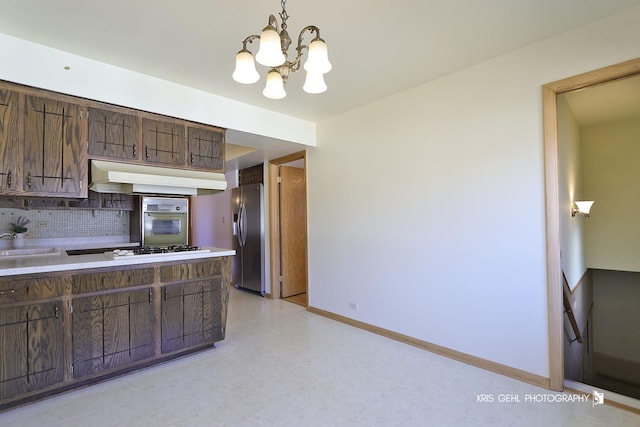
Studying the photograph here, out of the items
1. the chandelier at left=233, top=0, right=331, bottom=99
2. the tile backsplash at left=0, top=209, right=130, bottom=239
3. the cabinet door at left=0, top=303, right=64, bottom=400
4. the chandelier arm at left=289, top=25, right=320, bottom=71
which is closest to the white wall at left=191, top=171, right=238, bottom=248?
the tile backsplash at left=0, top=209, right=130, bottom=239

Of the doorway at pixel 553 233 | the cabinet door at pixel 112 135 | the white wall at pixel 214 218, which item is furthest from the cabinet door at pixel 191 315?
the white wall at pixel 214 218

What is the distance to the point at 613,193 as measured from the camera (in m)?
4.87

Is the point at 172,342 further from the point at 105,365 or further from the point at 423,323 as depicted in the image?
the point at 423,323

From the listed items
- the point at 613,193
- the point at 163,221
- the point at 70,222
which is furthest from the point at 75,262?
the point at 613,193

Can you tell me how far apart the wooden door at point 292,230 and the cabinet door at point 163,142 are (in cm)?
206

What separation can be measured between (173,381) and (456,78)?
3505 millimetres

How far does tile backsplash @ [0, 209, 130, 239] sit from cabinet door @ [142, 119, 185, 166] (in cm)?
152

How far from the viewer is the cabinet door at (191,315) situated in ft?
8.88

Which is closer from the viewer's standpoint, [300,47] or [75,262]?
[300,47]

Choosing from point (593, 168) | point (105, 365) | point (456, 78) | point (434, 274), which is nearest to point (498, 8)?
point (456, 78)

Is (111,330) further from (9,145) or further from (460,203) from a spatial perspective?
(460,203)

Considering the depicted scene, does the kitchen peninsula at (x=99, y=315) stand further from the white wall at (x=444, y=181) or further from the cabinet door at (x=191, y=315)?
the white wall at (x=444, y=181)

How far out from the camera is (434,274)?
114 inches

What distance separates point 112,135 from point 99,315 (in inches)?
59.4
